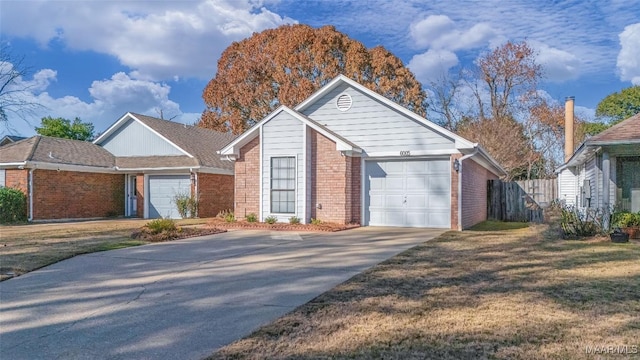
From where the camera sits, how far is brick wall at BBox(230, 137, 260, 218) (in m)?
15.6

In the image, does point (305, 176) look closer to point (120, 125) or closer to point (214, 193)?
point (214, 193)

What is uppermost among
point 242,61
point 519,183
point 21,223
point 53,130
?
point 242,61

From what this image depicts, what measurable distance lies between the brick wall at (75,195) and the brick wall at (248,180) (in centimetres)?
901

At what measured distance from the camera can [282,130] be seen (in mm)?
15234

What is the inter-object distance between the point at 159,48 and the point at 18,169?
8.05m

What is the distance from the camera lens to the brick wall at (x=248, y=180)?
51.3ft

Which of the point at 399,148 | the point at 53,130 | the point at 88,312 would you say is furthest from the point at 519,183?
the point at 53,130

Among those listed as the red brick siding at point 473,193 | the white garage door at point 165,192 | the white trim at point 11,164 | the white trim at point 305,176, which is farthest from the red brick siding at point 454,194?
the white trim at point 11,164

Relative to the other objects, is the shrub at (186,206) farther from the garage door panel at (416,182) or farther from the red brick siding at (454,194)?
the red brick siding at (454,194)

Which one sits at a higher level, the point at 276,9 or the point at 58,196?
the point at 276,9

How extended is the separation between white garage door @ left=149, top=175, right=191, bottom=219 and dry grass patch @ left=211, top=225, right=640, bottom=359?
49.6 ft

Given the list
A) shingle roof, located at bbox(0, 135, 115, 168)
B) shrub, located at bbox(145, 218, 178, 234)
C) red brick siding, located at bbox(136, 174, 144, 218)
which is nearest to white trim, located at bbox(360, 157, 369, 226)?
shrub, located at bbox(145, 218, 178, 234)

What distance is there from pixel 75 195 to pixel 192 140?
6.31 m

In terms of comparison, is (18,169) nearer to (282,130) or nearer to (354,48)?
(282,130)
